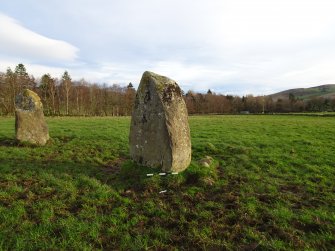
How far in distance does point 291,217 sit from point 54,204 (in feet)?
19.5

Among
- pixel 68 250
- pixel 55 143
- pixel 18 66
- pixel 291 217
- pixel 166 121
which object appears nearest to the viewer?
pixel 68 250

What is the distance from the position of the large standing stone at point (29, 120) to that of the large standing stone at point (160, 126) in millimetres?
7591

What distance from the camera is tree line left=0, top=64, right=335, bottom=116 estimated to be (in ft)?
183

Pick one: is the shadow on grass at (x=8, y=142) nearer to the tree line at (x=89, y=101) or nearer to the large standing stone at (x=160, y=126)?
the large standing stone at (x=160, y=126)

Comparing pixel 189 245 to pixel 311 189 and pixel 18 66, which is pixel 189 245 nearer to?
pixel 311 189

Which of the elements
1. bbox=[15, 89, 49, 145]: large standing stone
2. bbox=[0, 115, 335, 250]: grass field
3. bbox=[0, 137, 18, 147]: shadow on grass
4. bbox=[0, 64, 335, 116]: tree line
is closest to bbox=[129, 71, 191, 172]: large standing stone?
bbox=[0, 115, 335, 250]: grass field

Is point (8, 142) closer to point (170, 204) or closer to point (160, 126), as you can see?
point (160, 126)

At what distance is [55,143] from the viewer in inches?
600

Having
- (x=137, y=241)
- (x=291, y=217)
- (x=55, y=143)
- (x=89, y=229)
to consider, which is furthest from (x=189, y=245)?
(x=55, y=143)

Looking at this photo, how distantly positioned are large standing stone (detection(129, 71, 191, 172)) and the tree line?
1657 inches

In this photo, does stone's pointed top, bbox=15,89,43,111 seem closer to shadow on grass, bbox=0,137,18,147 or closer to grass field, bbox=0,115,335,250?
shadow on grass, bbox=0,137,18,147

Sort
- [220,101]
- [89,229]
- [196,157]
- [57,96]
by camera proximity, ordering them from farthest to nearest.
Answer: [220,101]
[57,96]
[196,157]
[89,229]

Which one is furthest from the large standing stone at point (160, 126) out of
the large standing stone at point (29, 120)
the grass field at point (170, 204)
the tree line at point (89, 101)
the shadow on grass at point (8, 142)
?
the tree line at point (89, 101)

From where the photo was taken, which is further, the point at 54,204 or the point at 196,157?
the point at 196,157
